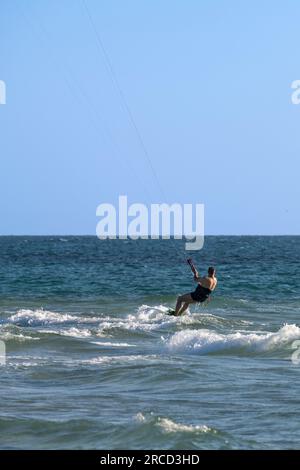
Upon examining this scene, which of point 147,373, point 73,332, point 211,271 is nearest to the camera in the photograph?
point 147,373

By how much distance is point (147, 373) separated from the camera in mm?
15094

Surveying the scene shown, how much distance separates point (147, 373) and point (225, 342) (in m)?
3.82

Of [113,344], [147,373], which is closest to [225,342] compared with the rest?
[113,344]

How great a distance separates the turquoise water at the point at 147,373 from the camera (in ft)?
36.6

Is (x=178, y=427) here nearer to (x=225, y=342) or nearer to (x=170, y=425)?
(x=170, y=425)

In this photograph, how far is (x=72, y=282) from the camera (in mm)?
38000

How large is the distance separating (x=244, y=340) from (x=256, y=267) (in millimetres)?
30104

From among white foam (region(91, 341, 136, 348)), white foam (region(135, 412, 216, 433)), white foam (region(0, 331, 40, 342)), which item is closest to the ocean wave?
white foam (region(135, 412, 216, 433))

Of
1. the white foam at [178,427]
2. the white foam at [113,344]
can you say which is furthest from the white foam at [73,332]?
the white foam at [178,427]

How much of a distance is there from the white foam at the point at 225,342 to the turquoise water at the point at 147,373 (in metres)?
0.02

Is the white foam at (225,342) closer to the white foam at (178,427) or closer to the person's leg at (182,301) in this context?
the person's leg at (182,301)

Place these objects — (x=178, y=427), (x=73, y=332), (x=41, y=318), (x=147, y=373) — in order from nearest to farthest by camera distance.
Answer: (x=178, y=427) < (x=147, y=373) < (x=73, y=332) < (x=41, y=318)

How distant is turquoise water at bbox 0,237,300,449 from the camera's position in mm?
11141

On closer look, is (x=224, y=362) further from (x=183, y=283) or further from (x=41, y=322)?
(x=183, y=283)
